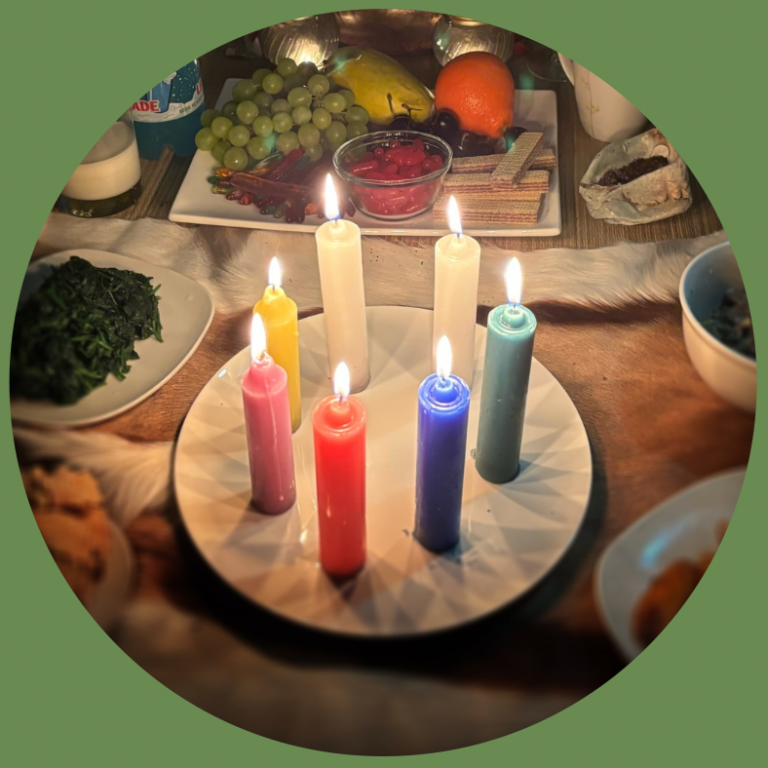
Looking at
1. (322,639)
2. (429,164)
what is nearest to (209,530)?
(322,639)

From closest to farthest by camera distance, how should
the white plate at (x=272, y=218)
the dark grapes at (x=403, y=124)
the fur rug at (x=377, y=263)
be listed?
the fur rug at (x=377, y=263), the white plate at (x=272, y=218), the dark grapes at (x=403, y=124)

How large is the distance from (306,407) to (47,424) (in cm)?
45

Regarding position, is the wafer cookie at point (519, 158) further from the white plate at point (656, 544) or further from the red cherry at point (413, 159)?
the white plate at point (656, 544)

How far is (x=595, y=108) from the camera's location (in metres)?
2.27

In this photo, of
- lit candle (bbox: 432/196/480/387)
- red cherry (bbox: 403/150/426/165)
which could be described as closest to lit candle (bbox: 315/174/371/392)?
lit candle (bbox: 432/196/480/387)

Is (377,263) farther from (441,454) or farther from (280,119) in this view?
(441,454)

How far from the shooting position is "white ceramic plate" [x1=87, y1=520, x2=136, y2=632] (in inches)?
63.6

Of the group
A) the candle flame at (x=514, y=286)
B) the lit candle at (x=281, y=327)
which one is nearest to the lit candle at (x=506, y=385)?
the candle flame at (x=514, y=286)

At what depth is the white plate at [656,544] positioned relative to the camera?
62.4 inches

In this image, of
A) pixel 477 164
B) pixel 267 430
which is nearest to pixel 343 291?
pixel 267 430

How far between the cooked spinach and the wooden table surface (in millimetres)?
292

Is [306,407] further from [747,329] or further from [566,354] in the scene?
[747,329]

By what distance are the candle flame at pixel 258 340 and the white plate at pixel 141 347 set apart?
0.36 m

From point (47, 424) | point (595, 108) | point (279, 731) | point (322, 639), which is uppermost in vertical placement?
point (595, 108)
